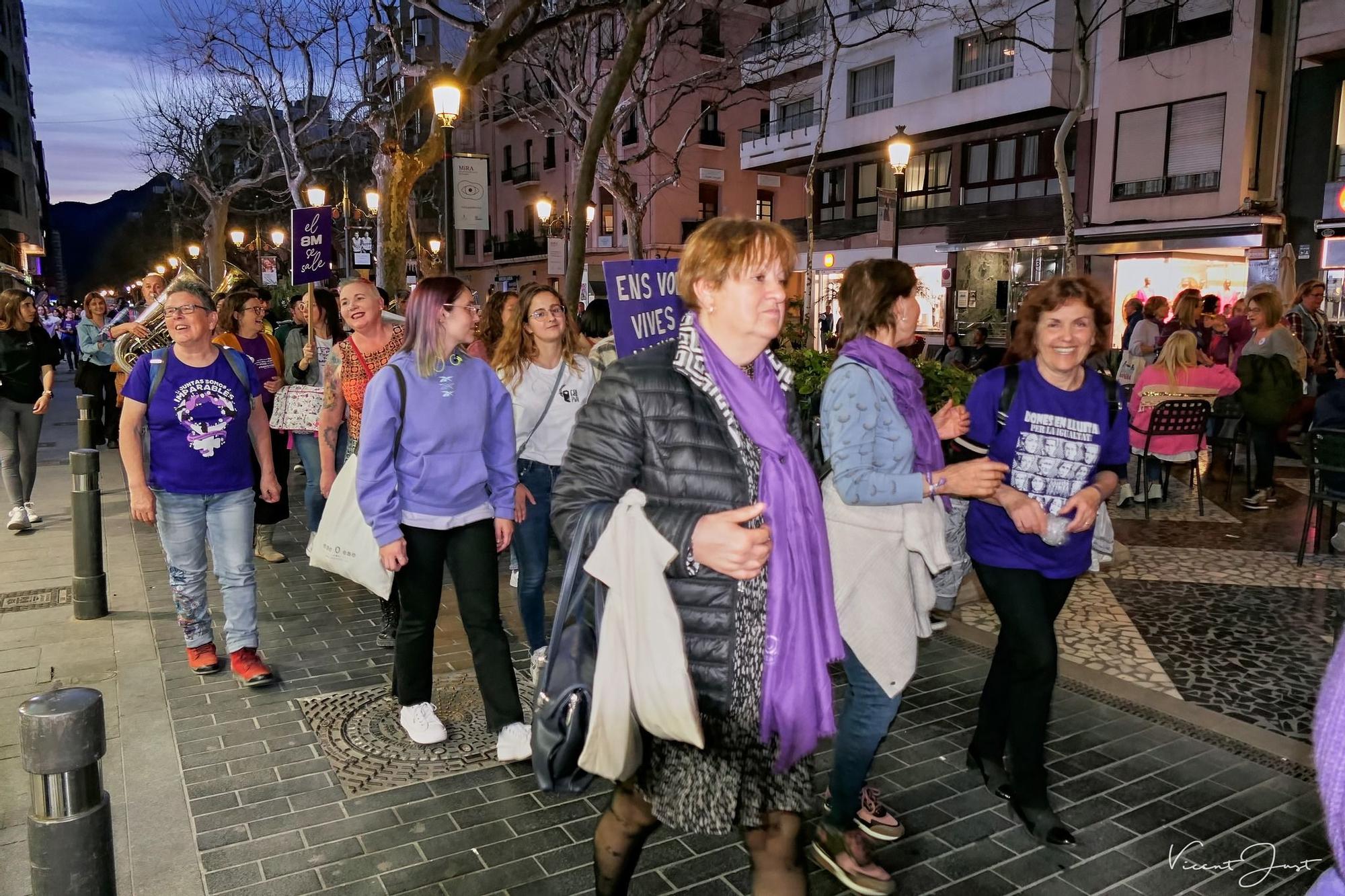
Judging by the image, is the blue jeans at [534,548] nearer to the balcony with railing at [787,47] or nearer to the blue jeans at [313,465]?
the blue jeans at [313,465]

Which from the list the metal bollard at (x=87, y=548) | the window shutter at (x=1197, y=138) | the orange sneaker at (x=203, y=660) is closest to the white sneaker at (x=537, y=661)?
the orange sneaker at (x=203, y=660)

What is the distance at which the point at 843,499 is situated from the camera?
313 cm

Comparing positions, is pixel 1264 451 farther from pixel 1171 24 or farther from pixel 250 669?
pixel 1171 24

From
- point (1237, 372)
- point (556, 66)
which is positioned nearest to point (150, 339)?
point (1237, 372)

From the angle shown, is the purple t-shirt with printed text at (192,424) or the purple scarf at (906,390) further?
the purple t-shirt with printed text at (192,424)

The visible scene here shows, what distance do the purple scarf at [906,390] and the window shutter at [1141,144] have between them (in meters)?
24.2

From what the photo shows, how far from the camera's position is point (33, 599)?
22.3ft

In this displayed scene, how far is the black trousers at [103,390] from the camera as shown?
12.2 meters

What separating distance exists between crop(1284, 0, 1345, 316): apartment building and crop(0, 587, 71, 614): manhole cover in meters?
22.2

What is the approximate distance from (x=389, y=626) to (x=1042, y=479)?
3.88m

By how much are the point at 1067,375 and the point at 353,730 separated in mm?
3538

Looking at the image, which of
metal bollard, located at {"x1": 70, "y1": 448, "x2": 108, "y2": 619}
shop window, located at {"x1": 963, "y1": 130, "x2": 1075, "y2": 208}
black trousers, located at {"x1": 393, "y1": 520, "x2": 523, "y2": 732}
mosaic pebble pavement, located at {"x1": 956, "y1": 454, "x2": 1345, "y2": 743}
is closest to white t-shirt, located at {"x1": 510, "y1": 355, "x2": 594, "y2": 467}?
black trousers, located at {"x1": 393, "y1": 520, "x2": 523, "y2": 732}

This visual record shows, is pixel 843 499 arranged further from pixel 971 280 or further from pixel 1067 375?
pixel 971 280

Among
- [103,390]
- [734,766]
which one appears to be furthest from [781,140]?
[734,766]
